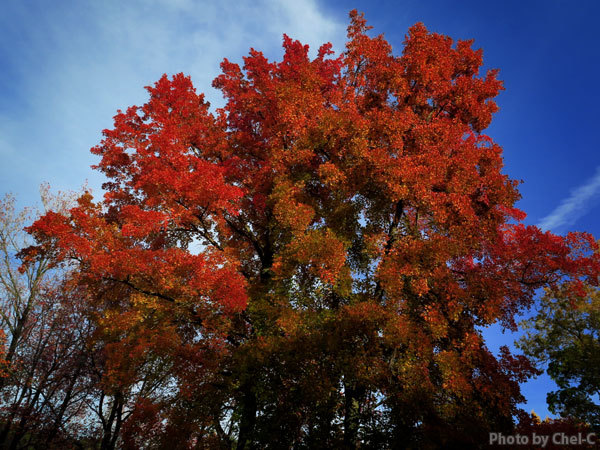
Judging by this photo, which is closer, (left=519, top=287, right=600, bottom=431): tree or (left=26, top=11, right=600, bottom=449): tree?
(left=26, top=11, right=600, bottom=449): tree

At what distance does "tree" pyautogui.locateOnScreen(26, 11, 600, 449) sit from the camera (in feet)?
30.0

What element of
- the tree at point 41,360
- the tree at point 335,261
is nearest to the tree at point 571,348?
the tree at point 335,261

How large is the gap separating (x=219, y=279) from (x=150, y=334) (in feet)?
11.1

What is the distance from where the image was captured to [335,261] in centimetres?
1032

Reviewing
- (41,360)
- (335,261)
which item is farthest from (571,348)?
(41,360)

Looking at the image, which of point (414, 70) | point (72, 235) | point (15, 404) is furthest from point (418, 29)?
point (15, 404)

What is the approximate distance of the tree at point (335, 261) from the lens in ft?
30.0

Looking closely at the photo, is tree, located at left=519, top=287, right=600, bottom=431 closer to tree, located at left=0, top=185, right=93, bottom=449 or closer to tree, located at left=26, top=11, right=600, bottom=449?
tree, located at left=26, top=11, right=600, bottom=449

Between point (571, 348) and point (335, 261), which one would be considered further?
point (571, 348)

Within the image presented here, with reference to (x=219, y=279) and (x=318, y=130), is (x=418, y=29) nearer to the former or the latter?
(x=318, y=130)

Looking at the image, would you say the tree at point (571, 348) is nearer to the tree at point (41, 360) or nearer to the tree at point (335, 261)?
the tree at point (335, 261)

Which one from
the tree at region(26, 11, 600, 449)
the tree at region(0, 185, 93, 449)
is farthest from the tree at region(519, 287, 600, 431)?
the tree at region(0, 185, 93, 449)

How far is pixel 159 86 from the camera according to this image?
15.8m

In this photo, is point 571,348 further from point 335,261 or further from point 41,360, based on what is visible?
point 41,360
